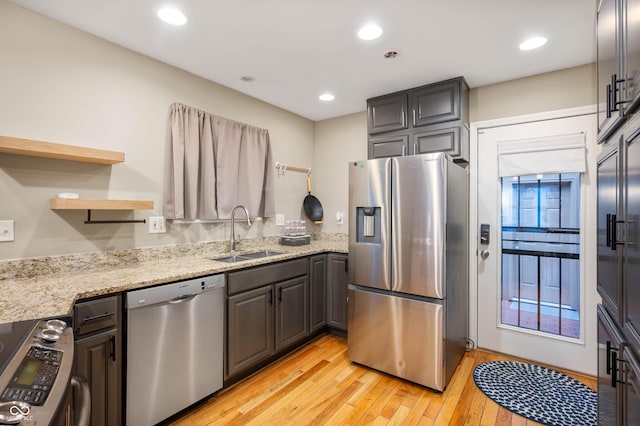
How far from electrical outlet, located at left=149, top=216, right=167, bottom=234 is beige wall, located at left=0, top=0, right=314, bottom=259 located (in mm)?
44

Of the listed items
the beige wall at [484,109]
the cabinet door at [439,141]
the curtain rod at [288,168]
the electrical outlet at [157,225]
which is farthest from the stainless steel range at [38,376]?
the beige wall at [484,109]

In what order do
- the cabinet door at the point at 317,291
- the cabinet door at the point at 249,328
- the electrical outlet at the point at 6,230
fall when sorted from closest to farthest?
the electrical outlet at the point at 6,230, the cabinet door at the point at 249,328, the cabinet door at the point at 317,291

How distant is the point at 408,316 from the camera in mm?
2369

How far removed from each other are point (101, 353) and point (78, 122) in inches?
57.9

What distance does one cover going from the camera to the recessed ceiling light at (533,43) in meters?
2.14

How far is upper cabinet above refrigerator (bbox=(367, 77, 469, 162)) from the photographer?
2.72 metres

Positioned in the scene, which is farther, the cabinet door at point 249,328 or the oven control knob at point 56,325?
the cabinet door at point 249,328

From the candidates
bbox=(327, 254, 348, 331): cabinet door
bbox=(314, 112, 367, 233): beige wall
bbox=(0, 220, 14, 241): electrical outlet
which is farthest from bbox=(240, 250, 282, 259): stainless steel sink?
bbox=(0, 220, 14, 241): electrical outlet

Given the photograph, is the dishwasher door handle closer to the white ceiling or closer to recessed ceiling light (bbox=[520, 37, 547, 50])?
the white ceiling

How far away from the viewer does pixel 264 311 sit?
2.49 m

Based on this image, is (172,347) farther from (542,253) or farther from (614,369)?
(542,253)

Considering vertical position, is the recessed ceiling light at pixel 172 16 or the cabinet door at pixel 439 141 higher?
the recessed ceiling light at pixel 172 16

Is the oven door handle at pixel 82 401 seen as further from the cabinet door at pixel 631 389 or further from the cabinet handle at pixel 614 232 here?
the cabinet handle at pixel 614 232

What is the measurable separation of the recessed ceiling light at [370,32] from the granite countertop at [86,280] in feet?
5.77
